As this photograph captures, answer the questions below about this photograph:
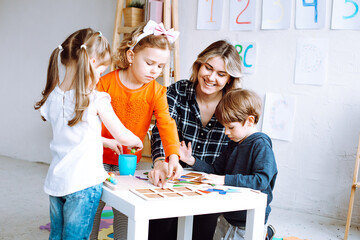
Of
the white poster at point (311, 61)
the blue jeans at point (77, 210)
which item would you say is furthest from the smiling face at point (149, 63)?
the white poster at point (311, 61)

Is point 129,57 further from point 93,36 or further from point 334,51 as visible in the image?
point 334,51

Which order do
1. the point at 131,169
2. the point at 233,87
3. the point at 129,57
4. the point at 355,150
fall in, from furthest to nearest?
1. the point at 355,150
2. the point at 233,87
3. the point at 129,57
4. the point at 131,169

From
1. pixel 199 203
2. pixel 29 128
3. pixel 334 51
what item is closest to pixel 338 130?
pixel 334 51

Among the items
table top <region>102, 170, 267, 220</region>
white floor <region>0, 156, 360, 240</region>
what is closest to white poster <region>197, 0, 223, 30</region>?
white floor <region>0, 156, 360, 240</region>

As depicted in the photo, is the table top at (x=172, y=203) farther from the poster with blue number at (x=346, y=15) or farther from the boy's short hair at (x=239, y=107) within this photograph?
the poster with blue number at (x=346, y=15)

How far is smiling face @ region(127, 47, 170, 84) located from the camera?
1.48 meters

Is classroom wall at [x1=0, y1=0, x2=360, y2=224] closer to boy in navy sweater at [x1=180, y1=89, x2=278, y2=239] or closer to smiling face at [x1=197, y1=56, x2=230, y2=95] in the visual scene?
smiling face at [x1=197, y1=56, x2=230, y2=95]

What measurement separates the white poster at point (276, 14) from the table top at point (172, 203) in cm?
196

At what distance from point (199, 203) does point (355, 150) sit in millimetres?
2003

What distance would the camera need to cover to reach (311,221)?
2752mm

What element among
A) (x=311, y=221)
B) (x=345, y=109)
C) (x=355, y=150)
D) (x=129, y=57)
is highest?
(x=129, y=57)

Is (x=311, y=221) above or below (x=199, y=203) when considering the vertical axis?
below

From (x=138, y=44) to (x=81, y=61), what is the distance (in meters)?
0.39

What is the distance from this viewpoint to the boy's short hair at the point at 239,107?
144 centimetres
